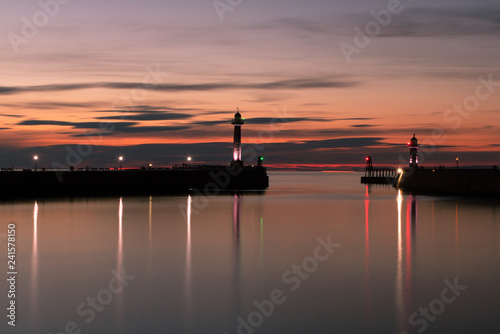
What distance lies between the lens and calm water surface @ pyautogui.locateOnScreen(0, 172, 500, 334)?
1189 centimetres

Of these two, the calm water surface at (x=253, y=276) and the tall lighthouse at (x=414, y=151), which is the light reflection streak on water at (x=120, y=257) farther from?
the tall lighthouse at (x=414, y=151)

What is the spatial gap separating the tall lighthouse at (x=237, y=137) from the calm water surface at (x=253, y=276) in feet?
147

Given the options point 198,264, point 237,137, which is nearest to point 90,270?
point 198,264

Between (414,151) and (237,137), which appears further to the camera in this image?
(414,151)

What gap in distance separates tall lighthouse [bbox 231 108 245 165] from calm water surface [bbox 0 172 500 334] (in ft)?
147

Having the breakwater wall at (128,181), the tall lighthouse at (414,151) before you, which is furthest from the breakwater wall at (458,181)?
the breakwater wall at (128,181)

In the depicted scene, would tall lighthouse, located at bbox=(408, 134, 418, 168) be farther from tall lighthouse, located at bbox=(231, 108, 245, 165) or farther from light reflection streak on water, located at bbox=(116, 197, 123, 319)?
light reflection streak on water, located at bbox=(116, 197, 123, 319)

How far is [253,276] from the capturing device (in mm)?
16734

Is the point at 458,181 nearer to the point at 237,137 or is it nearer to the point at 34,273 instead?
the point at 237,137

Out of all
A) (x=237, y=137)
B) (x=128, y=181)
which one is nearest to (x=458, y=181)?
(x=237, y=137)

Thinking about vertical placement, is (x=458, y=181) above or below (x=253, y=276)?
above

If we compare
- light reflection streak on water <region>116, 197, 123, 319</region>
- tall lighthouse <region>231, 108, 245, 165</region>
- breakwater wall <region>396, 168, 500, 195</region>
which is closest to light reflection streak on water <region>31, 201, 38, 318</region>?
light reflection streak on water <region>116, 197, 123, 319</region>

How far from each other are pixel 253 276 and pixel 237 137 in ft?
199

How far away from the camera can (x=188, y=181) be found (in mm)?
72188
